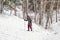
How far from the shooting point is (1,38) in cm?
1336

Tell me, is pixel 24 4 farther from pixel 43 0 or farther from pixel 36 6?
pixel 43 0

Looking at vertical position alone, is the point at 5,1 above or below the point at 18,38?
above

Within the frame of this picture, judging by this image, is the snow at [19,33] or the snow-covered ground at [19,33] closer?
the snow-covered ground at [19,33]

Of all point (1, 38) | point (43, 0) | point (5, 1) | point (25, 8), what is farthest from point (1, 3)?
point (1, 38)

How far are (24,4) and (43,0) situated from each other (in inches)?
218

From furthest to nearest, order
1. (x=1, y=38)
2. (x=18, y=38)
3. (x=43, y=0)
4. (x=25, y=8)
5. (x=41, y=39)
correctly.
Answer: (x=25, y=8), (x=43, y=0), (x=41, y=39), (x=18, y=38), (x=1, y=38)

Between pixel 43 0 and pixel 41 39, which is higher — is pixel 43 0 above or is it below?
above

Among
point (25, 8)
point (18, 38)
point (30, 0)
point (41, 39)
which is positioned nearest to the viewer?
point (18, 38)

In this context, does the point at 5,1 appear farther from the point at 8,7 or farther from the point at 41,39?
the point at 41,39

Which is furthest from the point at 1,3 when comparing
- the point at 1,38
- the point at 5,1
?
the point at 1,38

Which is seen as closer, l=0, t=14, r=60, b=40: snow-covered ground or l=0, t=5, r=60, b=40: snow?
l=0, t=14, r=60, b=40: snow-covered ground

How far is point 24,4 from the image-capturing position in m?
34.4

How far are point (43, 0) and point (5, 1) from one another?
22.9 ft

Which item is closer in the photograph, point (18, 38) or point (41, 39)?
point (18, 38)
